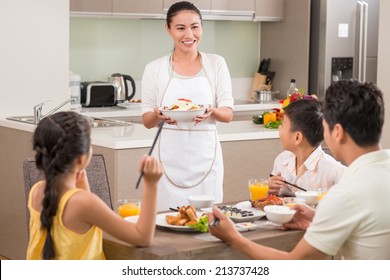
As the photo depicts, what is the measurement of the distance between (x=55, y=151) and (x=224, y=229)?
1.77 feet

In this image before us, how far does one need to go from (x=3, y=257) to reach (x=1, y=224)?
0.66ft

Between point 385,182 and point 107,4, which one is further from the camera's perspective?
point 107,4

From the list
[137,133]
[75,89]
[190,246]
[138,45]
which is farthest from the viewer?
[138,45]

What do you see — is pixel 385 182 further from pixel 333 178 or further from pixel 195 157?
pixel 195 157

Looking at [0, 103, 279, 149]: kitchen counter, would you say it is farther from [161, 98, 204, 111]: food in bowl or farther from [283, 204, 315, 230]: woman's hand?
[283, 204, 315, 230]: woman's hand

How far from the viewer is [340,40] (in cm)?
691

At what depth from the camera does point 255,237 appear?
2.51 meters

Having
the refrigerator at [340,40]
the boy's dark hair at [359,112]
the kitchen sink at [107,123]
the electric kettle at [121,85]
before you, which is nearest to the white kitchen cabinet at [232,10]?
the refrigerator at [340,40]

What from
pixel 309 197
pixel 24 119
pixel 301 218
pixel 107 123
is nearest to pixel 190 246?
pixel 301 218

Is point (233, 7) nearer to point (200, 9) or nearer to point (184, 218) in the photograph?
point (200, 9)

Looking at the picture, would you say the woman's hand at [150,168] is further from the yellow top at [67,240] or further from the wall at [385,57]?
the wall at [385,57]

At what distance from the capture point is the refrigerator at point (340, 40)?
6.84m

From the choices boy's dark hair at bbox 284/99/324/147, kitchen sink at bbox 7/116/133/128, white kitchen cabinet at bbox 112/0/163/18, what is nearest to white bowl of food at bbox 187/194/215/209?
boy's dark hair at bbox 284/99/324/147
